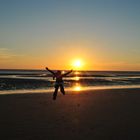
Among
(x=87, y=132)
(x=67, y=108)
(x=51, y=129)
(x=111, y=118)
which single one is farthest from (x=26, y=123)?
(x=67, y=108)

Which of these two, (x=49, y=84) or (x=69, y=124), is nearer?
(x=69, y=124)

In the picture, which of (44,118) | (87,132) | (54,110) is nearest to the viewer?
(87,132)

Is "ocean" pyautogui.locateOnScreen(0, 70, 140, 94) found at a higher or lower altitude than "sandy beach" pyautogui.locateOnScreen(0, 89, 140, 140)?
higher

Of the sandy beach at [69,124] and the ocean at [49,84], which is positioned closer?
the sandy beach at [69,124]

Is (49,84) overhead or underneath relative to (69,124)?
overhead

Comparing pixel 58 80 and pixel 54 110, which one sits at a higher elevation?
pixel 58 80

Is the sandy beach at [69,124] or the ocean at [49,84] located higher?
the ocean at [49,84]

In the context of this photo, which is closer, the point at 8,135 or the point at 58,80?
the point at 8,135

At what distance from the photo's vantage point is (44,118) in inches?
508

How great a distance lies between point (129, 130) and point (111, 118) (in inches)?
93.3

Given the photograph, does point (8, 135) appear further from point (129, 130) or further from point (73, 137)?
point (129, 130)

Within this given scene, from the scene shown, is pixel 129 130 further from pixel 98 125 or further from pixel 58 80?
pixel 58 80

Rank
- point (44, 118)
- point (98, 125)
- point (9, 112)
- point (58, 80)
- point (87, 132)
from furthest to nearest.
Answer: point (58, 80) → point (9, 112) → point (44, 118) → point (98, 125) → point (87, 132)

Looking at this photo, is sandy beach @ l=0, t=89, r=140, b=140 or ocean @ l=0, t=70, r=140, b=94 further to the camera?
ocean @ l=0, t=70, r=140, b=94
